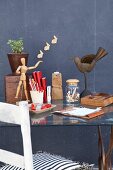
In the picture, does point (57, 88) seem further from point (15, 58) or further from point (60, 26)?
point (60, 26)

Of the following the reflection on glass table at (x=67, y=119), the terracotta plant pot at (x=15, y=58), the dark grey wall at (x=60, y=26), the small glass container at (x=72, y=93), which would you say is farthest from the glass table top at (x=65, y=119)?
the dark grey wall at (x=60, y=26)

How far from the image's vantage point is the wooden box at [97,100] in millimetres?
2098

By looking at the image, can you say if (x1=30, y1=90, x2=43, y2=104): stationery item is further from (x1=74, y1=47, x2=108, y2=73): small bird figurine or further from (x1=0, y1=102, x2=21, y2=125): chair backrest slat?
(x1=0, y1=102, x2=21, y2=125): chair backrest slat

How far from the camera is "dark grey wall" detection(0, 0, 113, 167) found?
2535 mm

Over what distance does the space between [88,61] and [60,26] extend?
1.30ft

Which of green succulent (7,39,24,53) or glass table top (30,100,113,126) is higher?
green succulent (7,39,24,53)

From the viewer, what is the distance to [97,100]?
2.11 m

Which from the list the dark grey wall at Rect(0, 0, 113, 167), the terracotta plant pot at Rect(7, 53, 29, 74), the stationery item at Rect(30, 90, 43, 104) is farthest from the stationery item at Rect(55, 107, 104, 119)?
the dark grey wall at Rect(0, 0, 113, 167)

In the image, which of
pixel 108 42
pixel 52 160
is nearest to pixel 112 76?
pixel 108 42

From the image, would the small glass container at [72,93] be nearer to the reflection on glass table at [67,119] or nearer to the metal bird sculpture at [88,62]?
the metal bird sculpture at [88,62]

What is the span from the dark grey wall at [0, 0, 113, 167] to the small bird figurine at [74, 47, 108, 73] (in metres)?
0.25

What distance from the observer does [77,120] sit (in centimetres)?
182

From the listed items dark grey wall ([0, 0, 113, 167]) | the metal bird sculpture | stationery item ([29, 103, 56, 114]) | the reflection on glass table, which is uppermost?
dark grey wall ([0, 0, 113, 167])

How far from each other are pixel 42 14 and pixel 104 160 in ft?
3.72
